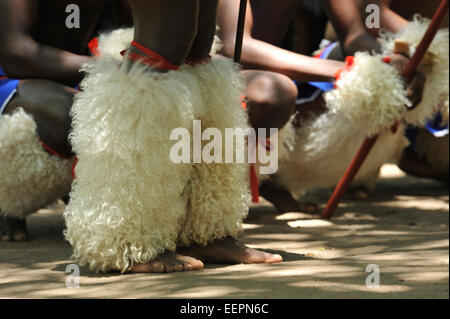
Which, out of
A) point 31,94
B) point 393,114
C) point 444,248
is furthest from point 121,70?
point 393,114

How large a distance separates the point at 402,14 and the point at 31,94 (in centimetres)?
213

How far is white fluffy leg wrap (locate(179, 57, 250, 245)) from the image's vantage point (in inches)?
93.5

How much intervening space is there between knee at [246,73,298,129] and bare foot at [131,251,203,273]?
0.93 metres

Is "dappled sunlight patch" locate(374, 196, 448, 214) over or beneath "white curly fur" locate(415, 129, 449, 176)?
beneath

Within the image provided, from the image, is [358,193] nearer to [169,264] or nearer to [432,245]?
[432,245]

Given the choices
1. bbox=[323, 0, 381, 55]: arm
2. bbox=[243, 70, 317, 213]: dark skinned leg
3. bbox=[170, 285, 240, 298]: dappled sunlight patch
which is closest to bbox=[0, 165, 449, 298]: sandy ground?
bbox=[170, 285, 240, 298]: dappled sunlight patch

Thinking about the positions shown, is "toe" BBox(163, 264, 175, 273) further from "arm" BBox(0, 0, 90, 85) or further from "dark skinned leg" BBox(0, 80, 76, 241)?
"arm" BBox(0, 0, 90, 85)

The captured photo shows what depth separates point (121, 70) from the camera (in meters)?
2.25

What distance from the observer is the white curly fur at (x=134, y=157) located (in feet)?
7.26

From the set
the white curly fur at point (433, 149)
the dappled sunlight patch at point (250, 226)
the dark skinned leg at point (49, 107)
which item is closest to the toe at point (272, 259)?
the dappled sunlight patch at point (250, 226)

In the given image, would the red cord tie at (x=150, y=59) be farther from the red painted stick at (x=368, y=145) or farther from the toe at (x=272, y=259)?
the red painted stick at (x=368, y=145)

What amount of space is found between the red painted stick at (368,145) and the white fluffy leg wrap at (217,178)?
118cm

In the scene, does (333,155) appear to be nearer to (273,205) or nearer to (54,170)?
(273,205)

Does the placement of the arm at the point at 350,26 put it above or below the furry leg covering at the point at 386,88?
above
